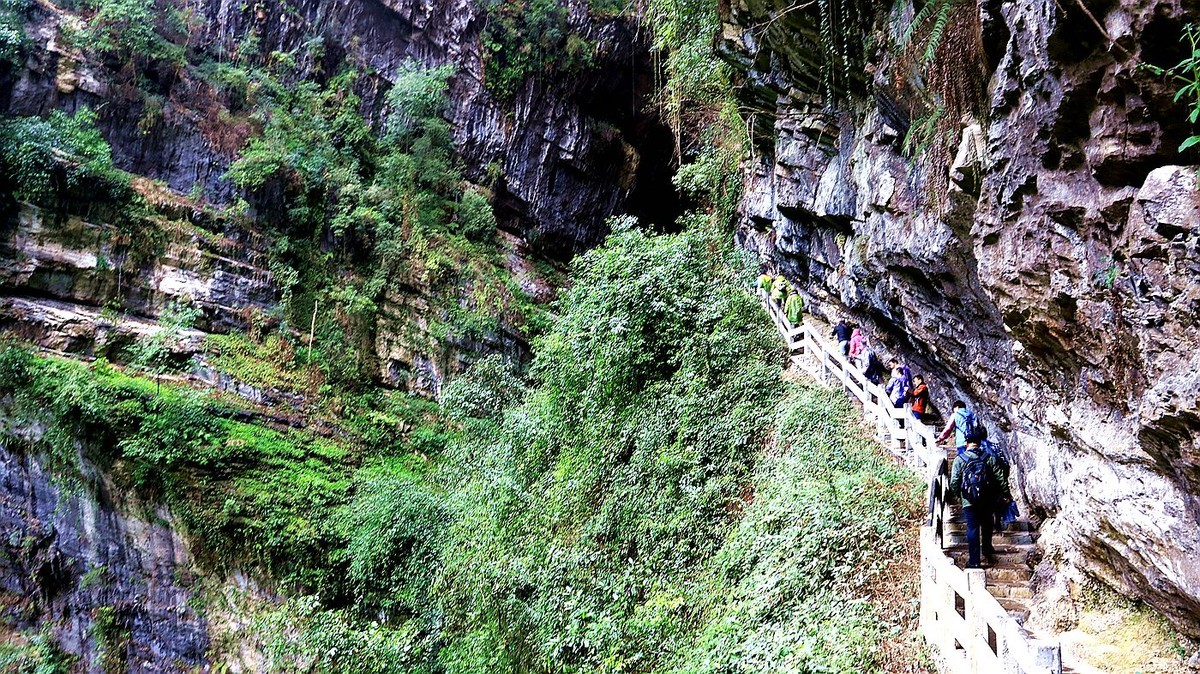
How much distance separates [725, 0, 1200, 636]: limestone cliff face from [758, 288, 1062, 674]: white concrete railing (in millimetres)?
1026

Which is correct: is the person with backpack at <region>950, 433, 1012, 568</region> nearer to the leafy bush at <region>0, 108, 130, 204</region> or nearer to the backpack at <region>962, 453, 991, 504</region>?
the backpack at <region>962, 453, 991, 504</region>

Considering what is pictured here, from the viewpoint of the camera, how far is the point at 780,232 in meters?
14.5

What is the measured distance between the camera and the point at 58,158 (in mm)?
16281

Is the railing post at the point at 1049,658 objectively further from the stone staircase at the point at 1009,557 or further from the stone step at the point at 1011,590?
the stone step at the point at 1011,590

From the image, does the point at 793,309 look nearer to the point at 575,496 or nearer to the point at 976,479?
the point at 575,496

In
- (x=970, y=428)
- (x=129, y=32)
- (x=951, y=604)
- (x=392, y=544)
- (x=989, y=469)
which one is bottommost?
(x=392, y=544)

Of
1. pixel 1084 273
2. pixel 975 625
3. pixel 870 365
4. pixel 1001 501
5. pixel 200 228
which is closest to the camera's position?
pixel 975 625

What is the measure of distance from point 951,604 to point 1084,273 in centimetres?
268

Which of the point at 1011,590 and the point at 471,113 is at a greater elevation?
the point at 471,113

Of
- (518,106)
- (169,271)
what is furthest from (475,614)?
(518,106)

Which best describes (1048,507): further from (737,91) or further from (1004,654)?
(737,91)

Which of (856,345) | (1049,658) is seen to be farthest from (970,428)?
(856,345)

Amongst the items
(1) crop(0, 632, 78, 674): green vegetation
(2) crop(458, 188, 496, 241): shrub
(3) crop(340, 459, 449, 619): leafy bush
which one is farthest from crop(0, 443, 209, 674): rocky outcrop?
(2) crop(458, 188, 496, 241): shrub

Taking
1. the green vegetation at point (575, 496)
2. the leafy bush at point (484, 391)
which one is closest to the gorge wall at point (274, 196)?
the leafy bush at point (484, 391)
